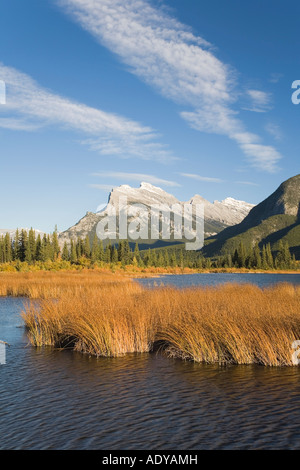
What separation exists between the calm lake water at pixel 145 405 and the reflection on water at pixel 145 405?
2 centimetres

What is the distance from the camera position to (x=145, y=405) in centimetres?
904

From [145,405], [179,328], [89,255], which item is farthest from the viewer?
[89,255]

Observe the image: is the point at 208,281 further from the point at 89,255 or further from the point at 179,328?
the point at 89,255

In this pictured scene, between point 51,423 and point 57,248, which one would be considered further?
point 57,248

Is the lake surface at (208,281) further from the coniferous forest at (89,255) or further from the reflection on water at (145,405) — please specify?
the coniferous forest at (89,255)

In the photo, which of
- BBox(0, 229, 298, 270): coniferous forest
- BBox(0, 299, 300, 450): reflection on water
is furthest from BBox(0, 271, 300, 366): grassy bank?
BBox(0, 229, 298, 270): coniferous forest

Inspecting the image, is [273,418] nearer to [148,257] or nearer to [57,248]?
[57,248]

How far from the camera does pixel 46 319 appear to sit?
54.2 feet

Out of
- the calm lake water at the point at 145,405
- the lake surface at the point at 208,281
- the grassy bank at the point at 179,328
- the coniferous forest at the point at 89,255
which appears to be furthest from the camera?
the coniferous forest at the point at 89,255

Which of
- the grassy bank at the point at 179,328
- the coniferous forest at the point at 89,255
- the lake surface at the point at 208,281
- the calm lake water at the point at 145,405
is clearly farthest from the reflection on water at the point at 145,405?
the coniferous forest at the point at 89,255

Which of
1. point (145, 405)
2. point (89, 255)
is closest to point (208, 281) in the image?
point (145, 405)

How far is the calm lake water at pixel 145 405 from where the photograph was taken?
7.35 metres
